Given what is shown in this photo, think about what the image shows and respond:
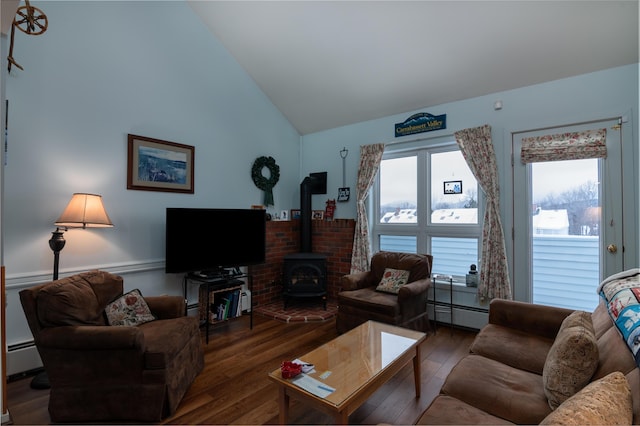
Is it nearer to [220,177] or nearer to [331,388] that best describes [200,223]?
[220,177]

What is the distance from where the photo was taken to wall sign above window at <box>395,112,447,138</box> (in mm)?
3873

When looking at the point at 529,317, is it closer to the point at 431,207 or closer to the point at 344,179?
the point at 431,207

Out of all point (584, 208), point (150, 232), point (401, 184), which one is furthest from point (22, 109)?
point (584, 208)

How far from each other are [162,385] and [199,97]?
10.5 ft

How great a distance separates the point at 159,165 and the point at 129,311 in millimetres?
Answer: 1700

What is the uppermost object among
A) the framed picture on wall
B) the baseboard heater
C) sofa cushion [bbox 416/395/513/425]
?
the framed picture on wall

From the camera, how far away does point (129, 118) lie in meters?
3.24

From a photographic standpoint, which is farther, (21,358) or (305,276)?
(305,276)

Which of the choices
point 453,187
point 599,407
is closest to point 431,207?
point 453,187

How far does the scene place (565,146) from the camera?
3100 millimetres

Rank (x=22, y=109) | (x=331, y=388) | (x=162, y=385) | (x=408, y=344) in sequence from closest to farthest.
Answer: (x=331, y=388)
(x=162, y=385)
(x=408, y=344)
(x=22, y=109)

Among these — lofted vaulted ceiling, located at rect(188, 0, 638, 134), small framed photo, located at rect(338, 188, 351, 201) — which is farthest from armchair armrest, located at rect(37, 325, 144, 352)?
lofted vaulted ceiling, located at rect(188, 0, 638, 134)

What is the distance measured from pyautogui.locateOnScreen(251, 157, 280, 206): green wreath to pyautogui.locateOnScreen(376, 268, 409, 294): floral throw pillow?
2.04 m

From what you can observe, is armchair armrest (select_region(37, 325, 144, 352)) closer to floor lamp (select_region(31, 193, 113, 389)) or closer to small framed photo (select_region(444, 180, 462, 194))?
floor lamp (select_region(31, 193, 113, 389))
